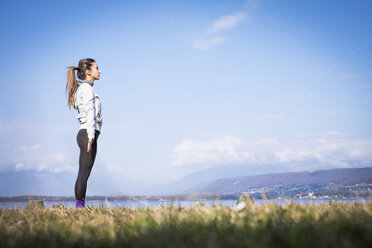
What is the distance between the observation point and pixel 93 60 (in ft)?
23.3

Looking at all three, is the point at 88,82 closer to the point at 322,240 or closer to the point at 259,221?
the point at 259,221

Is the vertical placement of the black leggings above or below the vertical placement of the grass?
above

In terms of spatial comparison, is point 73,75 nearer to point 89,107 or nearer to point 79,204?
point 89,107

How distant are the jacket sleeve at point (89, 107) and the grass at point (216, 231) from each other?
2590mm

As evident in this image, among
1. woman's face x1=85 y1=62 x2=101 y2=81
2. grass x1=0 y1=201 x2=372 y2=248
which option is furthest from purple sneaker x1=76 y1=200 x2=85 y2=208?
woman's face x1=85 y1=62 x2=101 y2=81

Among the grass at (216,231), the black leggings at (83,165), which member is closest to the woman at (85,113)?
the black leggings at (83,165)

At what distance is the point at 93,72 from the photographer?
7000 millimetres

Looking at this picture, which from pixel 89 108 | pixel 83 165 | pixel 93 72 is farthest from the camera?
pixel 93 72

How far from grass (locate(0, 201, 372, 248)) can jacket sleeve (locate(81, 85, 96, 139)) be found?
8.50 ft

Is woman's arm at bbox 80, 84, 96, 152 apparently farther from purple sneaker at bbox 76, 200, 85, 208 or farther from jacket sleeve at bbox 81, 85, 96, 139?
purple sneaker at bbox 76, 200, 85, 208

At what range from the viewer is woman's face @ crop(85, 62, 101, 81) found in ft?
23.0

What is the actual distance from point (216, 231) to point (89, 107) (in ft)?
14.0

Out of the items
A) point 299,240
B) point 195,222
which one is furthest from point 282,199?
point 299,240

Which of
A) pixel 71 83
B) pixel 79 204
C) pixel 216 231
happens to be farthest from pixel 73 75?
pixel 216 231
